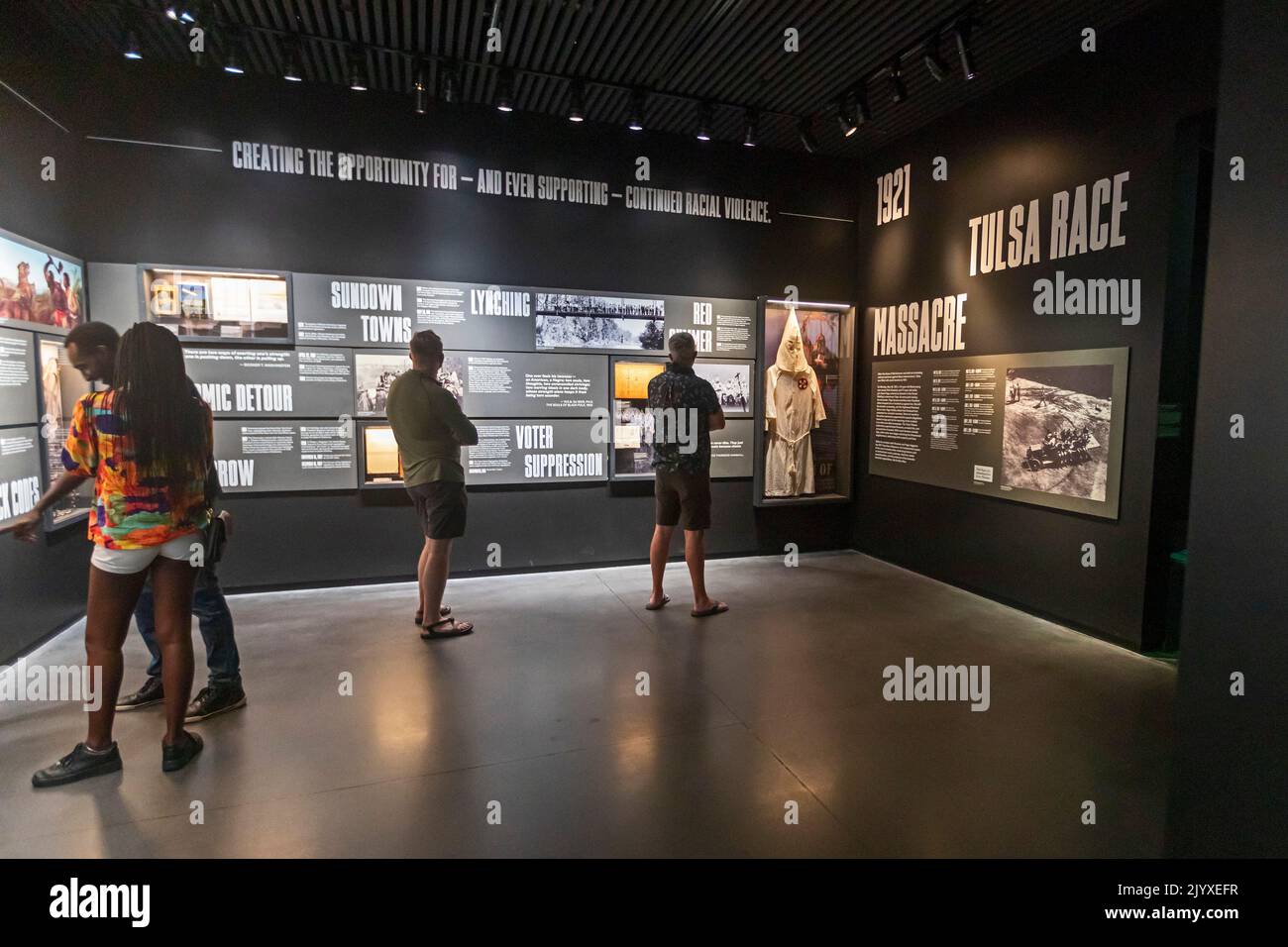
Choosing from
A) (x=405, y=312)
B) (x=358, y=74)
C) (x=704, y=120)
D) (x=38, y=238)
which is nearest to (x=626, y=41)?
(x=704, y=120)

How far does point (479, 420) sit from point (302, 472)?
1331 millimetres

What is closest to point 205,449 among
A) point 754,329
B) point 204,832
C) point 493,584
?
point 204,832

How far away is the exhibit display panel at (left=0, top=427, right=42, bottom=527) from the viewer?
3.36m

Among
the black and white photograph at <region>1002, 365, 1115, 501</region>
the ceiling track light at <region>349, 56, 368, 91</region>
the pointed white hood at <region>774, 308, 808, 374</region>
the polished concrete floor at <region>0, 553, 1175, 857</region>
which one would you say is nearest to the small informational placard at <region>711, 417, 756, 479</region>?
the pointed white hood at <region>774, 308, 808, 374</region>

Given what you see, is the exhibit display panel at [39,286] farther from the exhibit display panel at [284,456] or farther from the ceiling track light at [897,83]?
the ceiling track light at [897,83]

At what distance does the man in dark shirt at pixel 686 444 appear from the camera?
4.22 m

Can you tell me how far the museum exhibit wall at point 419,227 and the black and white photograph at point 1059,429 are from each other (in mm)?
2093

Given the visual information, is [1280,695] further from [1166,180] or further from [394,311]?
[394,311]

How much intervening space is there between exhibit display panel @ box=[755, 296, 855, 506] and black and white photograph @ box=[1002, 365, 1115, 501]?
177cm

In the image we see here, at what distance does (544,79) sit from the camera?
15.7 feet

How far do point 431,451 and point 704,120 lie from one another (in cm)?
341

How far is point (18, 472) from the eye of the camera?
3492mm

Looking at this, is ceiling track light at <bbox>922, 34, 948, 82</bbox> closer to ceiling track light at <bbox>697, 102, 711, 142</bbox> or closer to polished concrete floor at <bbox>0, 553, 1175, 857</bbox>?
ceiling track light at <bbox>697, 102, 711, 142</bbox>

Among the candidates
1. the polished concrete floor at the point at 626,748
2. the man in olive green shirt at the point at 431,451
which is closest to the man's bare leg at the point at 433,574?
the man in olive green shirt at the point at 431,451
